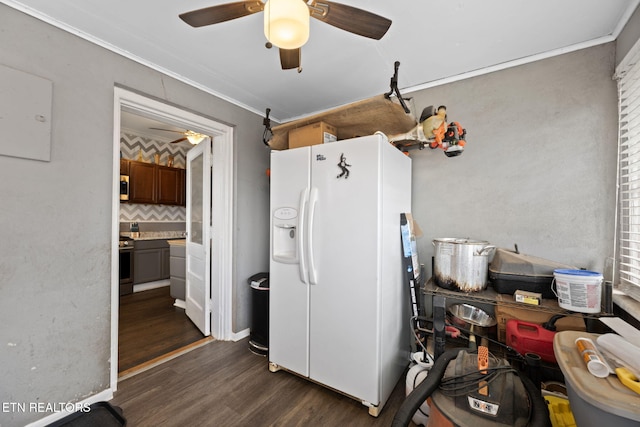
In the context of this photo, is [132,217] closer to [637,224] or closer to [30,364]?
[30,364]

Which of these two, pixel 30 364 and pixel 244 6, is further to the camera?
pixel 30 364

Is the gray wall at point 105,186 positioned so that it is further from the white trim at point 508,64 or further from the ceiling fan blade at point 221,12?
the ceiling fan blade at point 221,12

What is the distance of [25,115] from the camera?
1.47 meters

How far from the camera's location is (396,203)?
194 centimetres

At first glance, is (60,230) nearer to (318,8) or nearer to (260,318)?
(260,318)

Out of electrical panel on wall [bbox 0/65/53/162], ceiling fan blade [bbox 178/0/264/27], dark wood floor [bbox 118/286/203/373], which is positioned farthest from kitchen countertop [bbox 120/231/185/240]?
ceiling fan blade [bbox 178/0/264/27]

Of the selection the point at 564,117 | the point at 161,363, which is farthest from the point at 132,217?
the point at 564,117

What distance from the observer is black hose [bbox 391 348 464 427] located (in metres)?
1.03

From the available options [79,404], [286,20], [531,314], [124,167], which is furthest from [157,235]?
[531,314]

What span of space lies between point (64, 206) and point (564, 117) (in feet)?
11.1

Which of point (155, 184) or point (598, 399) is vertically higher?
point (155, 184)

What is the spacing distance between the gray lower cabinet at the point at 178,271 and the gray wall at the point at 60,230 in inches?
73.3

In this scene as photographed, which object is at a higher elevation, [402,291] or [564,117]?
[564,117]

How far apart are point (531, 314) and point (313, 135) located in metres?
1.89
